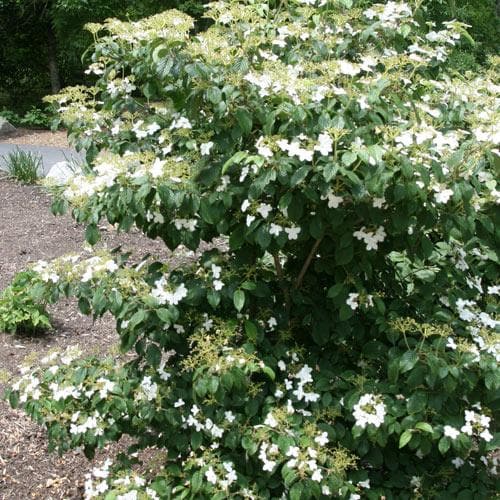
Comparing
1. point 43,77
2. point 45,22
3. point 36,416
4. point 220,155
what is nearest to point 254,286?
point 220,155

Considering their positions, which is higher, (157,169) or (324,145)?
(324,145)

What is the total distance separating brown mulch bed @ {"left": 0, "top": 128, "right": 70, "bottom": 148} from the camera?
→ 9719 mm

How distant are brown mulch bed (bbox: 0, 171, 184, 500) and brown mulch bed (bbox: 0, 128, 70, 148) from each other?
3.10 metres

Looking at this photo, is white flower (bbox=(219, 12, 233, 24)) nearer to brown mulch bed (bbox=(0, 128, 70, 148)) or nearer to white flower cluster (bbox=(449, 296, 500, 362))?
white flower cluster (bbox=(449, 296, 500, 362))

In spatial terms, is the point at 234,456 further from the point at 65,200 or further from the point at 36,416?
the point at 65,200

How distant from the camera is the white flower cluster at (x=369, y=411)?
1881 mm

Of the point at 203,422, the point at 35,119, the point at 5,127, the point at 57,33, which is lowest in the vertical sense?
the point at 35,119

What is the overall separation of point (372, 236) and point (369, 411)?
496 mm

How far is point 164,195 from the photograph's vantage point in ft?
5.60

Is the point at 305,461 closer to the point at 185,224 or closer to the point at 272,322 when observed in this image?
the point at 272,322

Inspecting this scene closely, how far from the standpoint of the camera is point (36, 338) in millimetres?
3799

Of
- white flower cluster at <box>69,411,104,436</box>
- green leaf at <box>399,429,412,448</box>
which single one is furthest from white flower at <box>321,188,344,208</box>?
white flower cluster at <box>69,411,104,436</box>

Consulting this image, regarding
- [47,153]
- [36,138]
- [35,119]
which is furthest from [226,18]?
[35,119]

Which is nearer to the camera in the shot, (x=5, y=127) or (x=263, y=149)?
(x=263, y=149)
